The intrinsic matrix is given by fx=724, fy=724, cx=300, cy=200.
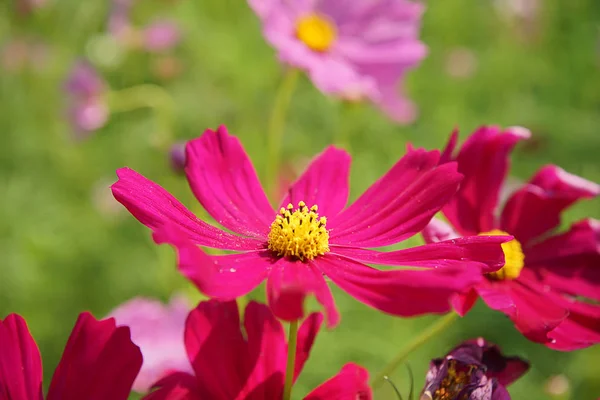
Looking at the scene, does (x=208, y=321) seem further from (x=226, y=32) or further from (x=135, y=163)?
(x=226, y=32)

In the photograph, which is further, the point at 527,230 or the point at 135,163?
the point at 135,163

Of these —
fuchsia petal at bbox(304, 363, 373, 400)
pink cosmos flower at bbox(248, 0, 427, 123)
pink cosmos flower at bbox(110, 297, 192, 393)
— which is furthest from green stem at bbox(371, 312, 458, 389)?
pink cosmos flower at bbox(248, 0, 427, 123)

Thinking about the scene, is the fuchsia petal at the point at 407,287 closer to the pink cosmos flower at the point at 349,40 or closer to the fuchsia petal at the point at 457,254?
the fuchsia petal at the point at 457,254

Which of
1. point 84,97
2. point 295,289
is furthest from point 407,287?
point 84,97

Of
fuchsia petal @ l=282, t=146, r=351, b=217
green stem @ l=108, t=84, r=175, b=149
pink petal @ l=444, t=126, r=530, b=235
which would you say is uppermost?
green stem @ l=108, t=84, r=175, b=149

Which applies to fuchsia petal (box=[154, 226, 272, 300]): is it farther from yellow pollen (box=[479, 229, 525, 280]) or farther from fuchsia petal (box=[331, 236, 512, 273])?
yellow pollen (box=[479, 229, 525, 280])

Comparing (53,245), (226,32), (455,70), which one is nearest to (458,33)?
(455,70)

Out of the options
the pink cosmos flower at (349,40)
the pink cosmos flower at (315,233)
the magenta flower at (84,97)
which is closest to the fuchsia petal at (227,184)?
the pink cosmos flower at (315,233)
